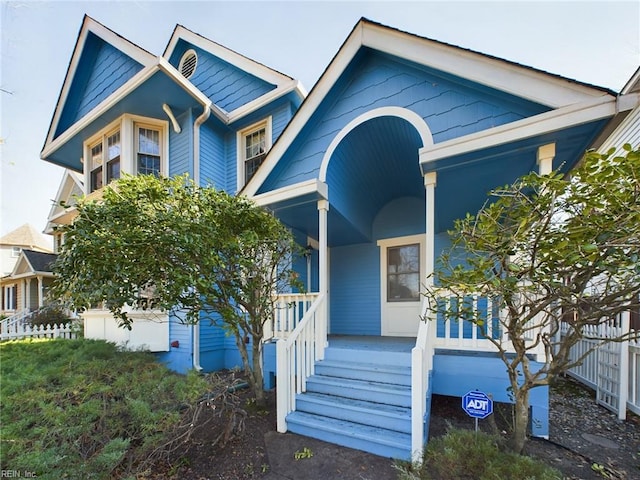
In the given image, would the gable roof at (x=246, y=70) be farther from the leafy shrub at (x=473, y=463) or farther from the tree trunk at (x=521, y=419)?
the leafy shrub at (x=473, y=463)

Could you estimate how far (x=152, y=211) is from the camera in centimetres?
377

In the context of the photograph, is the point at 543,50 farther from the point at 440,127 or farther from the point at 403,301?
the point at 403,301

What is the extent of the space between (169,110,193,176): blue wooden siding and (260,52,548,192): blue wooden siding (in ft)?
9.86

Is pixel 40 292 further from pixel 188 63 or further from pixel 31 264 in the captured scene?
pixel 188 63

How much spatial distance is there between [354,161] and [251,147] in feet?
13.1

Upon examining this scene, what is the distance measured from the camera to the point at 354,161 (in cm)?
545

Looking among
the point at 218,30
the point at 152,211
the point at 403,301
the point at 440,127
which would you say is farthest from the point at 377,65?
the point at 218,30

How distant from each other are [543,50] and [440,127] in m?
3.66

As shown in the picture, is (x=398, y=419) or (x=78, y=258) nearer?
(x=398, y=419)

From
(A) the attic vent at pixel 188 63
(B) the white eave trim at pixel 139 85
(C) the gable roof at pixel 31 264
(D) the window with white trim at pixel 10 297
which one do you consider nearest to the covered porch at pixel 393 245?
(B) the white eave trim at pixel 139 85

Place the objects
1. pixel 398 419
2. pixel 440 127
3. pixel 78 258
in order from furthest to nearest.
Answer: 1. pixel 440 127
2. pixel 78 258
3. pixel 398 419

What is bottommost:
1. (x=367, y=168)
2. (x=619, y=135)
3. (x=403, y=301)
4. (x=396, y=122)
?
(x=403, y=301)

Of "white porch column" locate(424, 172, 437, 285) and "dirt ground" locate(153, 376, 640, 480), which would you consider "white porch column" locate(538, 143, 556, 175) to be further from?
"dirt ground" locate(153, 376, 640, 480)

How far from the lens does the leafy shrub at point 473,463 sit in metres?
2.55
